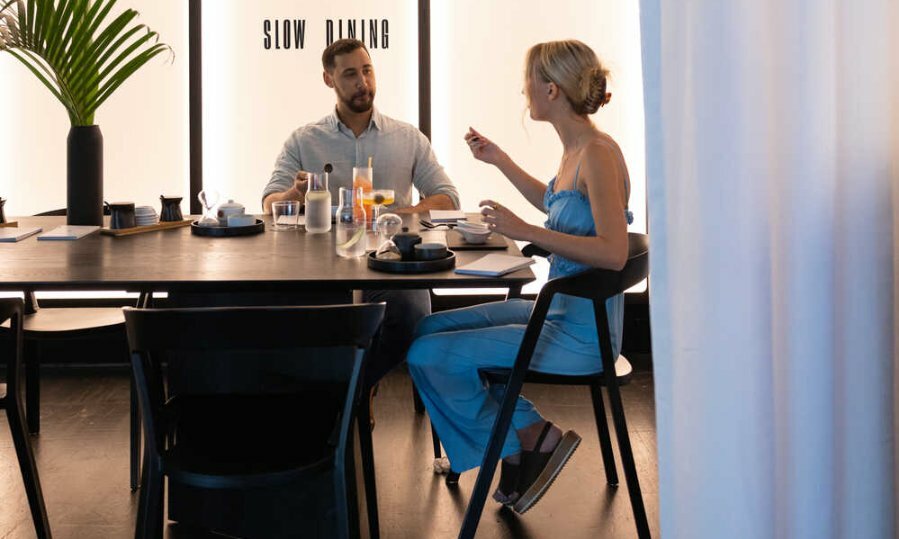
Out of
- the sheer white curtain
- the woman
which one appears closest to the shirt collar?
the woman

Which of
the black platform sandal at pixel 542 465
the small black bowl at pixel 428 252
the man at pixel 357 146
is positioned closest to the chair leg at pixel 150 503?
the small black bowl at pixel 428 252

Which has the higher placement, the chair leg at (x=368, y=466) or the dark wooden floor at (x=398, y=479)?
the chair leg at (x=368, y=466)

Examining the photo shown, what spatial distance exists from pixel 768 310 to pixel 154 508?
1.32 meters

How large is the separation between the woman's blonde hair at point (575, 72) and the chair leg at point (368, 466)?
1.03m

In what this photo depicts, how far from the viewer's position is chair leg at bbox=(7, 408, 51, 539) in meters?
2.48

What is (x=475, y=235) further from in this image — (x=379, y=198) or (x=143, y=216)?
(x=143, y=216)

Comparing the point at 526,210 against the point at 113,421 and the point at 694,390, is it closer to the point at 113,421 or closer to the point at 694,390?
the point at 113,421

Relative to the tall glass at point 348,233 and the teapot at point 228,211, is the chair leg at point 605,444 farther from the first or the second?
the teapot at point 228,211

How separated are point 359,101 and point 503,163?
3.81 feet

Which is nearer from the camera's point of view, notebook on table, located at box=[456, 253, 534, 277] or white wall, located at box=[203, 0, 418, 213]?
notebook on table, located at box=[456, 253, 534, 277]

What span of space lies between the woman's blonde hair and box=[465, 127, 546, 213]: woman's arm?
0.34 m

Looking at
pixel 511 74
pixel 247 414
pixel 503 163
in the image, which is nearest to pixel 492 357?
pixel 247 414

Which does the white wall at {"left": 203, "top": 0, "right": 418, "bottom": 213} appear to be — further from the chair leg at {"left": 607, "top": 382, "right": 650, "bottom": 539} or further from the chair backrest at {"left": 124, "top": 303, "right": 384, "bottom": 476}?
the chair backrest at {"left": 124, "top": 303, "right": 384, "bottom": 476}

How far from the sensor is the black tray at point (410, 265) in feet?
7.83
